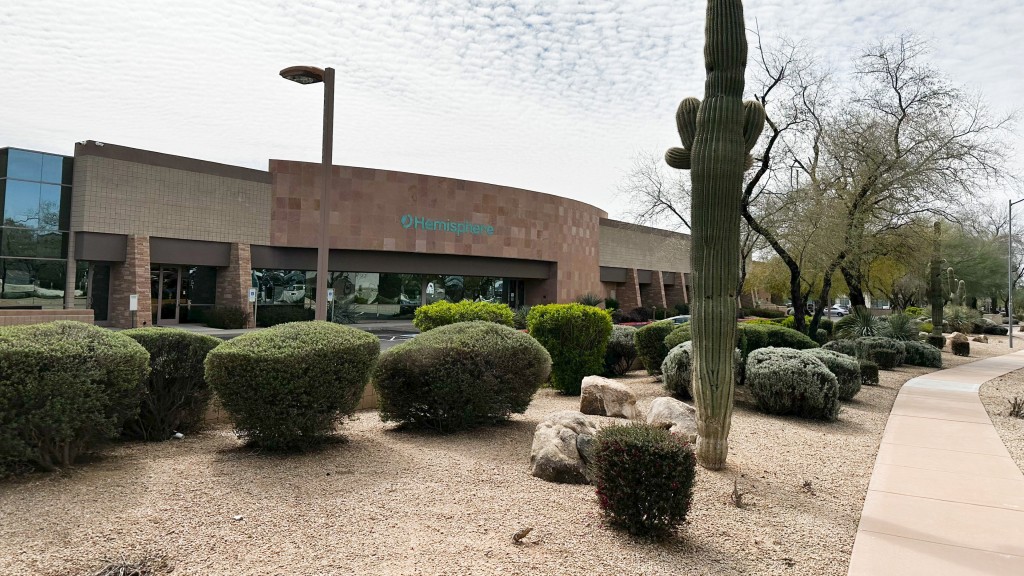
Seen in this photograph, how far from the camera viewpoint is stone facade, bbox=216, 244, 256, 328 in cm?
2769

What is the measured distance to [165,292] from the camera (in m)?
28.0

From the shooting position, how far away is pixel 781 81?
2058 cm

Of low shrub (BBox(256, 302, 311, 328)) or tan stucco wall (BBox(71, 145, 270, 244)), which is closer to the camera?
tan stucco wall (BBox(71, 145, 270, 244))

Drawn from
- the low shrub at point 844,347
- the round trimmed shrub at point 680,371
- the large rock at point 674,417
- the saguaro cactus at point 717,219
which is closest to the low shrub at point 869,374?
the low shrub at point 844,347

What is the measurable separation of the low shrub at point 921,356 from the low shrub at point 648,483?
724 inches

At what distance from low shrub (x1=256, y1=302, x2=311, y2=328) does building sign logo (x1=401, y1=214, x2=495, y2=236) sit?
641 cm

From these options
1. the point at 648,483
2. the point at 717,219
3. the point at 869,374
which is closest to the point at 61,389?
the point at 648,483

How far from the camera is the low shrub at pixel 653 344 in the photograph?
44.3 ft

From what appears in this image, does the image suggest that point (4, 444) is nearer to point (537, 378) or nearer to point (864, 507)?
point (537, 378)

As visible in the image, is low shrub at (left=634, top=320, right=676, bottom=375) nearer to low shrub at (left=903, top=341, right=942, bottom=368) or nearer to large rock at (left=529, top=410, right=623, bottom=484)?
large rock at (left=529, top=410, right=623, bottom=484)

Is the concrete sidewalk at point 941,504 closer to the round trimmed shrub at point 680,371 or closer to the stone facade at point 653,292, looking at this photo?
the round trimmed shrub at point 680,371

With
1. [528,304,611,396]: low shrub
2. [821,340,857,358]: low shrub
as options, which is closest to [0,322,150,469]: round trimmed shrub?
[528,304,611,396]: low shrub

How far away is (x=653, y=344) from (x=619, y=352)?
1.12 meters

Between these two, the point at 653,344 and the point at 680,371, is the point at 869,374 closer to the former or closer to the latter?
the point at 653,344
